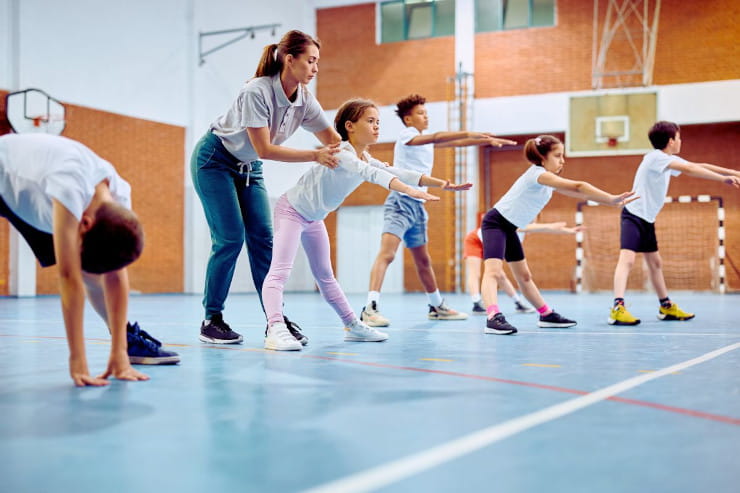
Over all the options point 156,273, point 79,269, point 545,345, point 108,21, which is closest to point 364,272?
point 156,273

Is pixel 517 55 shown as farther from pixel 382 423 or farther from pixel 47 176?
pixel 382 423

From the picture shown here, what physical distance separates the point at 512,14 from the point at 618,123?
3680 millimetres

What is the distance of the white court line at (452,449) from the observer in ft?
4.35

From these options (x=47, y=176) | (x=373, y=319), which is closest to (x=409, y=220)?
(x=373, y=319)

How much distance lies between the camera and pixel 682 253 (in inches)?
558

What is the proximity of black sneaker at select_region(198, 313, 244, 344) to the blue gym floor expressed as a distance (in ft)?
1.30

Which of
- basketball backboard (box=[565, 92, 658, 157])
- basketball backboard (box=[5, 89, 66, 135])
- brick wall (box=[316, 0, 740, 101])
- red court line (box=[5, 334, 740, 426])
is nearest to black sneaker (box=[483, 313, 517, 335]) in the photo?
red court line (box=[5, 334, 740, 426])

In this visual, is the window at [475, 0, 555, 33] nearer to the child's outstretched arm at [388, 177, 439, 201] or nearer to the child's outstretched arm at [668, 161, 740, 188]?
the child's outstretched arm at [668, 161, 740, 188]

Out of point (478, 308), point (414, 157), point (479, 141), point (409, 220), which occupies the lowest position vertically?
point (478, 308)

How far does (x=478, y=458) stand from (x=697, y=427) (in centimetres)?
64

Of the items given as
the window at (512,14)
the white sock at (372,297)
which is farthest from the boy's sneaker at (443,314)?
the window at (512,14)

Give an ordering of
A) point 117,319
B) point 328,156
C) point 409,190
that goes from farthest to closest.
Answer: point 328,156 < point 409,190 < point 117,319

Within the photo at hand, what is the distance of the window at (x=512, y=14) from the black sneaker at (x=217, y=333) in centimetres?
1250

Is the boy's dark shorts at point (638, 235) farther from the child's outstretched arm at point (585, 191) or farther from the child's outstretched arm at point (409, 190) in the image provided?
the child's outstretched arm at point (409, 190)
